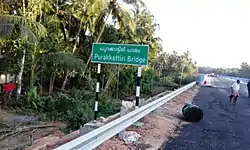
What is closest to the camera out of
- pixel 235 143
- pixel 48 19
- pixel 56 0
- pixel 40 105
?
pixel 235 143

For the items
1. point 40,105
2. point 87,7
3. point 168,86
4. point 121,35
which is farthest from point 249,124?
point 168,86

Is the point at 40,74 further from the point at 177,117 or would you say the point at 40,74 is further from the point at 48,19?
the point at 177,117

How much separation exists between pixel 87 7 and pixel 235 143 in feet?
48.2

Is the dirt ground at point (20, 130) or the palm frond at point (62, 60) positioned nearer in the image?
the dirt ground at point (20, 130)

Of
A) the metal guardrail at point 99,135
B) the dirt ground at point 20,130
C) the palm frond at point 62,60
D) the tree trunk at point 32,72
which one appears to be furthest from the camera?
the tree trunk at point 32,72

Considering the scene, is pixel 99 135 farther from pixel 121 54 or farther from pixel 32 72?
pixel 32 72

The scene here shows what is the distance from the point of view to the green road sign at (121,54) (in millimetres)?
9172

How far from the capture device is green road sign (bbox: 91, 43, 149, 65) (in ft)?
30.1

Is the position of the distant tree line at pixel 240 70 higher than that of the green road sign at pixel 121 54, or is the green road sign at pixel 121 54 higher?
the green road sign at pixel 121 54

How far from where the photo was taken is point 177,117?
1293 cm

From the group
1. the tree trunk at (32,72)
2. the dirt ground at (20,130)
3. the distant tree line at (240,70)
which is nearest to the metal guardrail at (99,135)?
the dirt ground at (20,130)

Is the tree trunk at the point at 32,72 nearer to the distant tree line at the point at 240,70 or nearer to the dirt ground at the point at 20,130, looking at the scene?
the dirt ground at the point at 20,130

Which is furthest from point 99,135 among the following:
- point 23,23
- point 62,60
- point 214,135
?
point 62,60

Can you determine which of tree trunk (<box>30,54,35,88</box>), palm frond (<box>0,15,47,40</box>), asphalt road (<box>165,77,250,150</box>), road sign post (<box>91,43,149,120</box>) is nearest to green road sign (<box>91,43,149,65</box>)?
road sign post (<box>91,43,149,120</box>)
